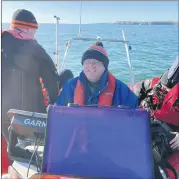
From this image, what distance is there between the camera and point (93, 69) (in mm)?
1547

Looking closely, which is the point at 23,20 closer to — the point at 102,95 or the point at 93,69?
the point at 93,69

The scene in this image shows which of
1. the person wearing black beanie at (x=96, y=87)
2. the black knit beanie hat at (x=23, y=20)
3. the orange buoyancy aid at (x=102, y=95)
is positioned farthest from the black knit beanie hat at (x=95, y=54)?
the black knit beanie hat at (x=23, y=20)

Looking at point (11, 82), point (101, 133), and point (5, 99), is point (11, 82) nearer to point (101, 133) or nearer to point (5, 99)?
point (5, 99)

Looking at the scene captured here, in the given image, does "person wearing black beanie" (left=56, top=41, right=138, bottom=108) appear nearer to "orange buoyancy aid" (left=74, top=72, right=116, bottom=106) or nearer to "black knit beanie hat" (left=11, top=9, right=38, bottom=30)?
"orange buoyancy aid" (left=74, top=72, right=116, bottom=106)

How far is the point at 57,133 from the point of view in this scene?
3.25 ft

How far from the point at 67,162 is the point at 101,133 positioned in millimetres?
144

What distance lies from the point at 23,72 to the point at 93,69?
0.40 meters

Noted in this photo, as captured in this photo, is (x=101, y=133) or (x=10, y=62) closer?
(x=101, y=133)

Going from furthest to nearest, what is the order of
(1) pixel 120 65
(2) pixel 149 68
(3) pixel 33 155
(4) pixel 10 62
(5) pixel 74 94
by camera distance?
(2) pixel 149 68
(1) pixel 120 65
(4) pixel 10 62
(5) pixel 74 94
(3) pixel 33 155

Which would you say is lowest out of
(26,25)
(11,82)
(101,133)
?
(101,133)

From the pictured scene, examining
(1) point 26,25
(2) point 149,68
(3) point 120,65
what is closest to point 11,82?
(1) point 26,25

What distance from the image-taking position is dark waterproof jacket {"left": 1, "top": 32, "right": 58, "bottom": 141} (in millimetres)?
1627

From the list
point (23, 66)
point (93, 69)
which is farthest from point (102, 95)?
point (23, 66)

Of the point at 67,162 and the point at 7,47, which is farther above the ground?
the point at 7,47
